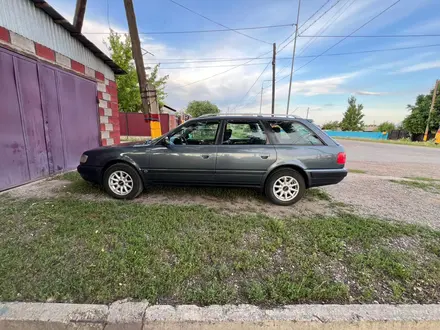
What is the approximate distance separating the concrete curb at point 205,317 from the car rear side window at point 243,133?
2646mm

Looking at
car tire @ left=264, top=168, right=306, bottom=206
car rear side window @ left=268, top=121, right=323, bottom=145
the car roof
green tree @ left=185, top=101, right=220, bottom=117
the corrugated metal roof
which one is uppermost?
green tree @ left=185, top=101, right=220, bottom=117

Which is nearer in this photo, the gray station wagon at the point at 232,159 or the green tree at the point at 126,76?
the gray station wagon at the point at 232,159

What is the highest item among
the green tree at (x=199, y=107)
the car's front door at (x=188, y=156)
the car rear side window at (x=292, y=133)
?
the green tree at (x=199, y=107)

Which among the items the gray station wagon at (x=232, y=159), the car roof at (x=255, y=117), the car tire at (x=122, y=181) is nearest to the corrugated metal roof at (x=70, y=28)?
the gray station wagon at (x=232, y=159)

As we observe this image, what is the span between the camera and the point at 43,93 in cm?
510

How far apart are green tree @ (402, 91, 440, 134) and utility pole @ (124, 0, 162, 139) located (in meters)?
41.2

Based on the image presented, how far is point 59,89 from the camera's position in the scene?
555 centimetres

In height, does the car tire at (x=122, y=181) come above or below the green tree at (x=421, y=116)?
below

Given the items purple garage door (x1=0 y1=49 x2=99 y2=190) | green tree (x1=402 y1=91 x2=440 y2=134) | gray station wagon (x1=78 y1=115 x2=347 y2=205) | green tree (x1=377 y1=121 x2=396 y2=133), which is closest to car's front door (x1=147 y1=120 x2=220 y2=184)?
gray station wagon (x1=78 y1=115 x2=347 y2=205)

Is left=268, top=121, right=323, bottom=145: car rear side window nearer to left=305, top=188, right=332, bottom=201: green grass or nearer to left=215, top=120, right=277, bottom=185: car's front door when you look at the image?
left=215, top=120, right=277, bottom=185: car's front door

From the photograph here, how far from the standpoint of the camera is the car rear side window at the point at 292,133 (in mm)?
3846

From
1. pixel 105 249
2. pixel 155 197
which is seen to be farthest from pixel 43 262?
pixel 155 197

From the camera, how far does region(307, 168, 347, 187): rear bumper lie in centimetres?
382

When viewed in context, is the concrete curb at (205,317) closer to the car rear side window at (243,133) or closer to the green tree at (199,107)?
the car rear side window at (243,133)
